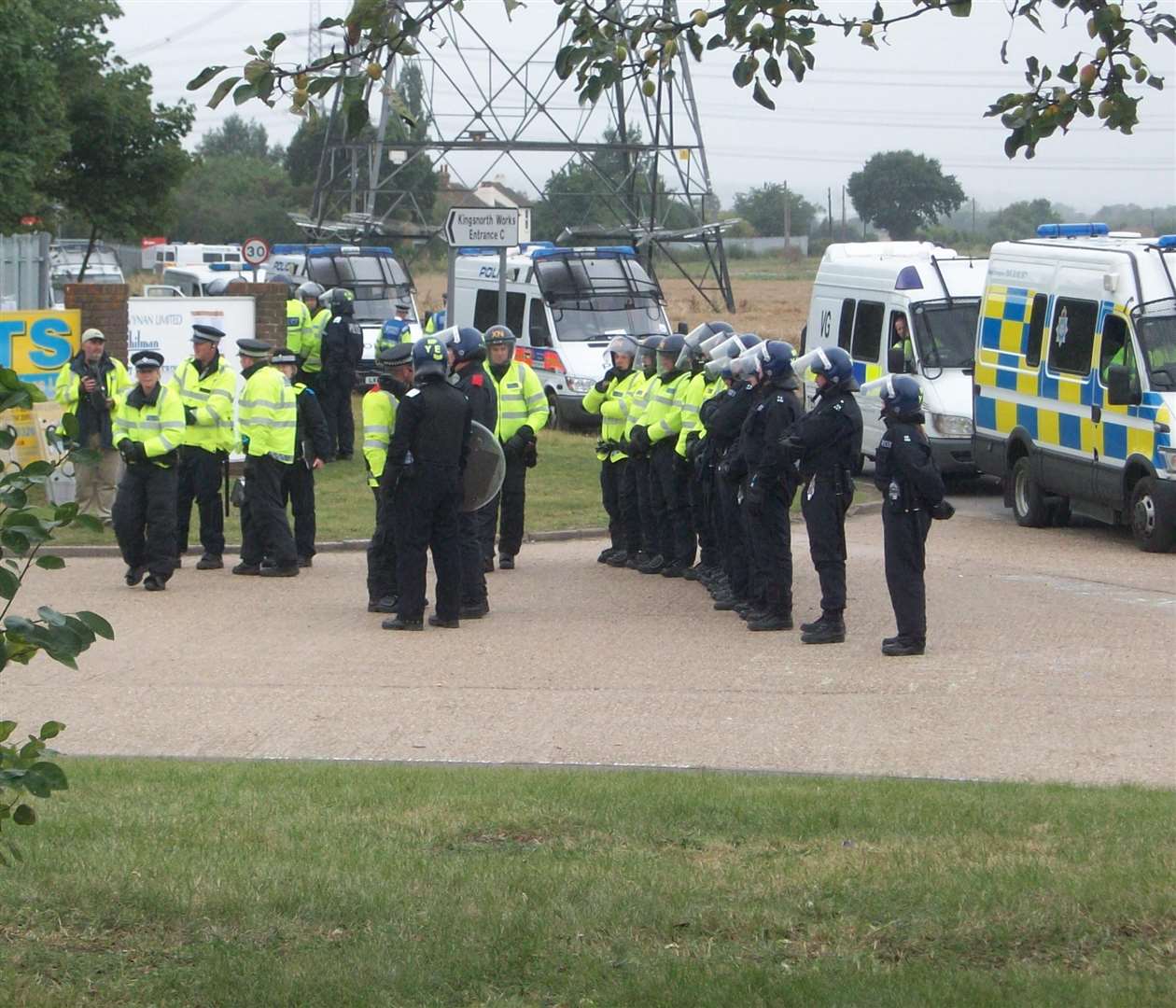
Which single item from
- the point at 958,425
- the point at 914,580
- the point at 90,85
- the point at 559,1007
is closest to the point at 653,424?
the point at 914,580

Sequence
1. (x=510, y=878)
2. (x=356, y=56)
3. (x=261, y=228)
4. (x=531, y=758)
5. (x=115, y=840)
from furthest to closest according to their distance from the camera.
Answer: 1. (x=261, y=228)
2. (x=531, y=758)
3. (x=115, y=840)
4. (x=510, y=878)
5. (x=356, y=56)

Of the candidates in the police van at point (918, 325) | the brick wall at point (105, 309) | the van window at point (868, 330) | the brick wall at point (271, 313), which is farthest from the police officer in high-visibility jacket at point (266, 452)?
the van window at point (868, 330)

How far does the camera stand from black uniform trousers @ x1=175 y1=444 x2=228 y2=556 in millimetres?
14062

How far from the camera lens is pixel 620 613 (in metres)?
12.6

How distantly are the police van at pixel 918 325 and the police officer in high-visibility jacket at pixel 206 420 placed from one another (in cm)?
799

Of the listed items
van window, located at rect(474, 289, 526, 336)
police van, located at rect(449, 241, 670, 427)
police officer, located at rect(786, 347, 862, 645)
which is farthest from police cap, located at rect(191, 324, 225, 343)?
van window, located at rect(474, 289, 526, 336)

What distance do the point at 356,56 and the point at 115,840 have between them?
113 inches

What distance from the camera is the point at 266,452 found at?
13.8 meters

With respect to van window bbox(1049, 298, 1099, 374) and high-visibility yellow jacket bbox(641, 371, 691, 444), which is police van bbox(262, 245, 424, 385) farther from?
high-visibility yellow jacket bbox(641, 371, 691, 444)

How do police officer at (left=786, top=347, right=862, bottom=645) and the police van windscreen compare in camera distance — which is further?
the police van windscreen

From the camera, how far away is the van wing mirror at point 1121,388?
14.9 metres

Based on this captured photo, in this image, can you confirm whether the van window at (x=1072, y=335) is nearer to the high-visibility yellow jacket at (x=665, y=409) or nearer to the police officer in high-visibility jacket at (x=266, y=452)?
the high-visibility yellow jacket at (x=665, y=409)

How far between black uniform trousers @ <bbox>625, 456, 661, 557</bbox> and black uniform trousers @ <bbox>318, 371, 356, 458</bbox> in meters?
6.60

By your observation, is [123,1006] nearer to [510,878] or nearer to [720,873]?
[510,878]
